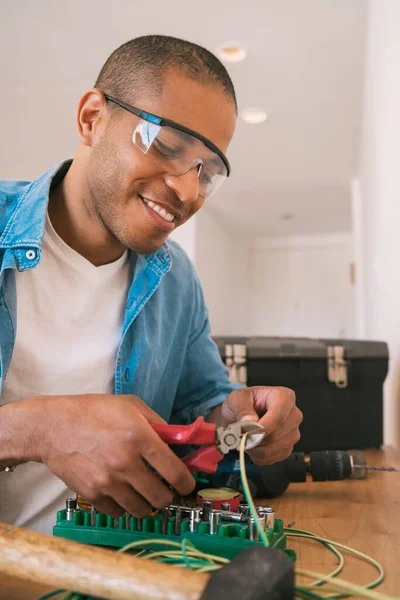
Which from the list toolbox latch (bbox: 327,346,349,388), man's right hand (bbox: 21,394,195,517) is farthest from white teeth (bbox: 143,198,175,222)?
toolbox latch (bbox: 327,346,349,388)

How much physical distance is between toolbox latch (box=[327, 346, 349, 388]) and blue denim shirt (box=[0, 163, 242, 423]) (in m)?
0.40

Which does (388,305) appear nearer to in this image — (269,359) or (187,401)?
(269,359)

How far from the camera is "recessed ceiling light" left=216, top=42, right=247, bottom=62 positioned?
9.10 ft

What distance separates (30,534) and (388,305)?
5.17 ft

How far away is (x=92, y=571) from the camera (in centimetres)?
40

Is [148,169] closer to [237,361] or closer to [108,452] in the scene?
[108,452]

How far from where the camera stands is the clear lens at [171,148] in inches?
34.4

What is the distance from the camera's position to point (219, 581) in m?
0.37

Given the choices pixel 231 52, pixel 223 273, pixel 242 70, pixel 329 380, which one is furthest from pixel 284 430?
pixel 223 273

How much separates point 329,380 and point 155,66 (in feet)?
3.02

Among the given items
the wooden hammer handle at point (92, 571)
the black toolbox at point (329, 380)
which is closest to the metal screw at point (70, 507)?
the wooden hammer handle at point (92, 571)

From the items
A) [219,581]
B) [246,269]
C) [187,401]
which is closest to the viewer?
[219,581]

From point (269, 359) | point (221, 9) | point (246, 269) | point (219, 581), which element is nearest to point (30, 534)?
point (219, 581)

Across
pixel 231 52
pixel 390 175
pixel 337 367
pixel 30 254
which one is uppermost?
pixel 231 52
